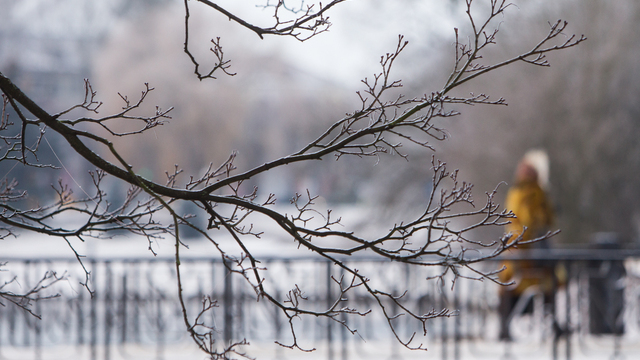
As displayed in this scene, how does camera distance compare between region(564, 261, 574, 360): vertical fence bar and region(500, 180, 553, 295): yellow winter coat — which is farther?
region(500, 180, 553, 295): yellow winter coat

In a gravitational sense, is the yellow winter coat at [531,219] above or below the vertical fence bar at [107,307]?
above

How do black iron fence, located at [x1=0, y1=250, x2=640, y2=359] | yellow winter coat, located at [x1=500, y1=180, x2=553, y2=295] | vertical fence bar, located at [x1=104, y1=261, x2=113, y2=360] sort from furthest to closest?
yellow winter coat, located at [x1=500, y1=180, x2=553, y2=295], black iron fence, located at [x1=0, y1=250, x2=640, y2=359], vertical fence bar, located at [x1=104, y1=261, x2=113, y2=360]

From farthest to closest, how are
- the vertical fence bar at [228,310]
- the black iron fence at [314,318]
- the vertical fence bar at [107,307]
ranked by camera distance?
the black iron fence at [314,318] → the vertical fence bar at [107,307] → the vertical fence bar at [228,310]

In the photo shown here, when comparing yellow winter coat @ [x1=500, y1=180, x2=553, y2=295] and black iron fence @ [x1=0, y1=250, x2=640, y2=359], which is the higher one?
yellow winter coat @ [x1=500, y1=180, x2=553, y2=295]

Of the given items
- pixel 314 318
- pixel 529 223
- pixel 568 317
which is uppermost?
pixel 529 223

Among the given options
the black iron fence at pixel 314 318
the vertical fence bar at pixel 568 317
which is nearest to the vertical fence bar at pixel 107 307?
the black iron fence at pixel 314 318

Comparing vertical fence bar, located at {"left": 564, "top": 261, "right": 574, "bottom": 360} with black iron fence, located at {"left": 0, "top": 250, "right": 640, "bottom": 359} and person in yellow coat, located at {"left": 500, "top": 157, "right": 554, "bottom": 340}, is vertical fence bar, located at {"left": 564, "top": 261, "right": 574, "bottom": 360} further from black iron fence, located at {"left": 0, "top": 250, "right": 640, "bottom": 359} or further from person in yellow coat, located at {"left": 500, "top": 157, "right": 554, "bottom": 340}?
person in yellow coat, located at {"left": 500, "top": 157, "right": 554, "bottom": 340}

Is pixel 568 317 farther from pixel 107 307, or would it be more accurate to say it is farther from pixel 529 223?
pixel 107 307

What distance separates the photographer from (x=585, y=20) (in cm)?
1284

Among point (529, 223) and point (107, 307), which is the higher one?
point (529, 223)

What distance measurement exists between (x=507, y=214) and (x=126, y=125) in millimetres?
24304

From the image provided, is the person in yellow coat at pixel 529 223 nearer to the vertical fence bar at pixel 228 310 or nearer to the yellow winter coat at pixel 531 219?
the yellow winter coat at pixel 531 219

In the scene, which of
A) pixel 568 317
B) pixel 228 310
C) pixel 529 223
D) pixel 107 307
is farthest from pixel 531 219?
pixel 107 307

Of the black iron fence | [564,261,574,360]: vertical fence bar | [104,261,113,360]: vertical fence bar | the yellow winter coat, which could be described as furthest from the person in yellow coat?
[104,261,113,360]: vertical fence bar
